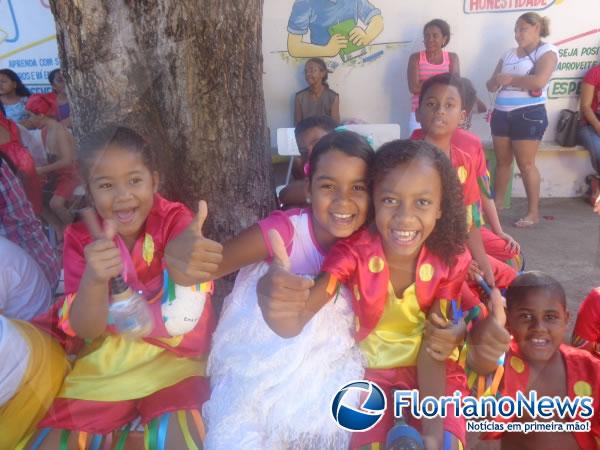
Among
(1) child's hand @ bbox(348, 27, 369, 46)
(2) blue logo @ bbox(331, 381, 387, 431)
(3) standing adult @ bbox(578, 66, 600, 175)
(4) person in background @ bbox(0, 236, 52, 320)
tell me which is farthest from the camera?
(1) child's hand @ bbox(348, 27, 369, 46)

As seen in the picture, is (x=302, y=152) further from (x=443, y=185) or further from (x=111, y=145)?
(x=111, y=145)

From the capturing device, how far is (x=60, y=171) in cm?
121

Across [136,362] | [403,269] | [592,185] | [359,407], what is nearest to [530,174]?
[592,185]

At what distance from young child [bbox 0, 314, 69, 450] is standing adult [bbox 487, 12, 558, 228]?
56.1 inches

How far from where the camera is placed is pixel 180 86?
1.38 meters

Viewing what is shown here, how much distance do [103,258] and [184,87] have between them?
0.59 meters

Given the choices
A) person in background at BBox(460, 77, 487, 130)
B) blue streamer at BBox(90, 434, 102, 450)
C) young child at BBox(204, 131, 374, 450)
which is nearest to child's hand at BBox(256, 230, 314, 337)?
young child at BBox(204, 131, 374, 450)

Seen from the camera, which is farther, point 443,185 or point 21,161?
point 21,161

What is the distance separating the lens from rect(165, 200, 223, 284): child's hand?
106 centimetres

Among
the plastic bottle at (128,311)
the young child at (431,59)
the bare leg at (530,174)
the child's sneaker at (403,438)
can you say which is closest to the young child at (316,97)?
the young child at (431,59)

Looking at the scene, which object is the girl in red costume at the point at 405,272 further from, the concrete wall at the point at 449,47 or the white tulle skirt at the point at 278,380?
the concrete wall at the point at 449,47

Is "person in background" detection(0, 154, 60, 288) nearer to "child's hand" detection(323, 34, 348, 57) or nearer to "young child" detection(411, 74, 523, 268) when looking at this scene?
"young child" detection(411, 74, 523, 268)

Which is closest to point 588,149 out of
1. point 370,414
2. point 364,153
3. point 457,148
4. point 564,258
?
point 564,258

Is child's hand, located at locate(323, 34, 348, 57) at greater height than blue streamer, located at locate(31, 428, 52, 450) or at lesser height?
greater
